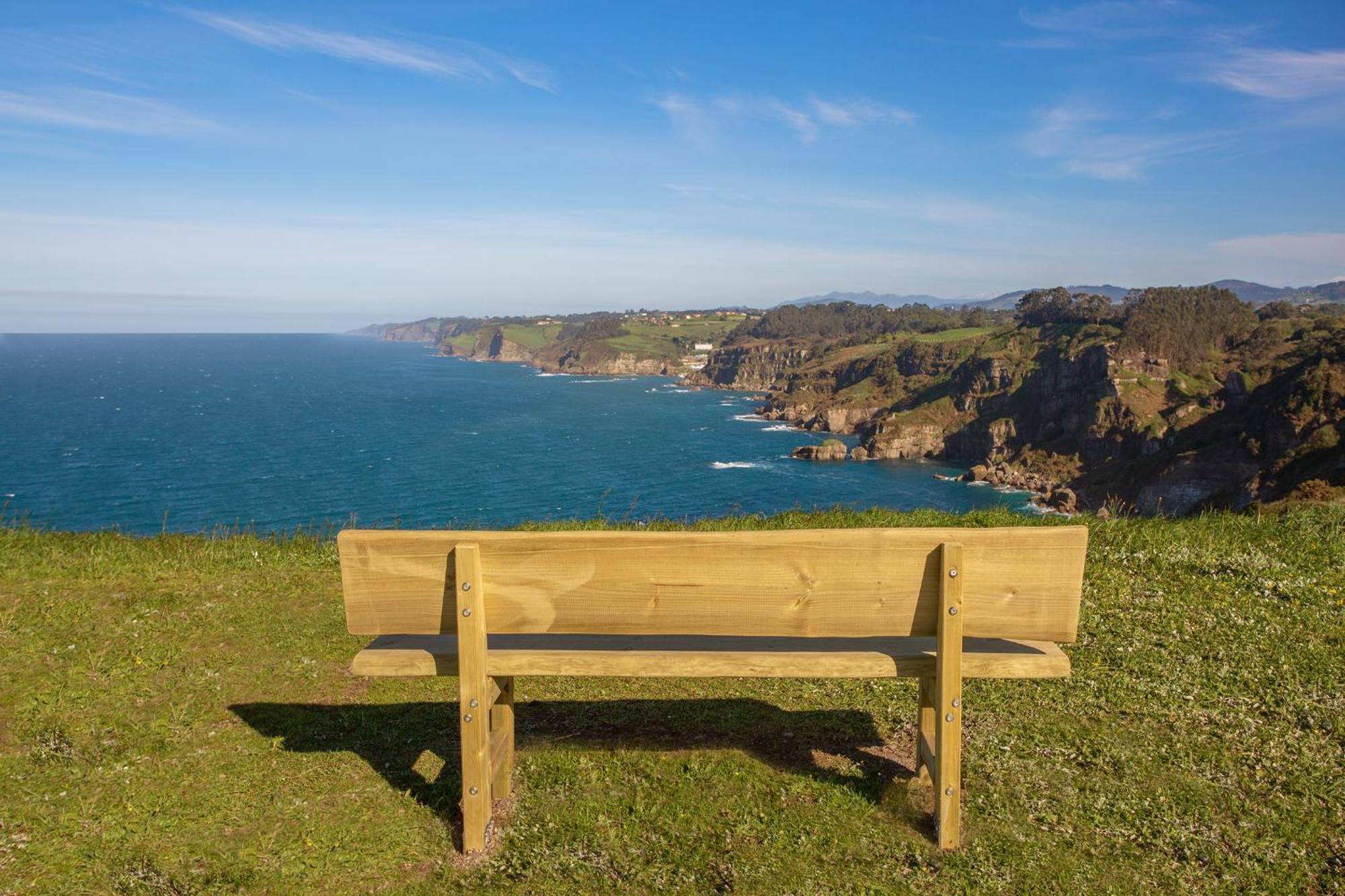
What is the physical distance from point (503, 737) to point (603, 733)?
103 cm

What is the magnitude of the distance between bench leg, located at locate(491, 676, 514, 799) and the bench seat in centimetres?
46

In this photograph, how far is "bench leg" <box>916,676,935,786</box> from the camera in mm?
4492

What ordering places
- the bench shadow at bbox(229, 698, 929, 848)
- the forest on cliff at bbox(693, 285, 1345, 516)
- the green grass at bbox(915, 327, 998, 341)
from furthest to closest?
1. the green grass at bbox(915, 327, 998, 341)
2. the forest on cliff at bbox(693, 285, 1345, 516)
3. the bench shadow at bbox(229, 698, 929, 848)

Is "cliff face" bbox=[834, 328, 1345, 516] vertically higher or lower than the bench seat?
lower

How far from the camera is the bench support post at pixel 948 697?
3.86 meters

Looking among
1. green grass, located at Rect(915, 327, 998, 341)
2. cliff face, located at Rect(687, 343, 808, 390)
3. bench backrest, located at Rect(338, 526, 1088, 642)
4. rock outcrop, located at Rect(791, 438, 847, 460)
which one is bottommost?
rock outcrop, located at Rect(791, 438, 847, 460)

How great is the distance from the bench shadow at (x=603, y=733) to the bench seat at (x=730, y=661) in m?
0.93

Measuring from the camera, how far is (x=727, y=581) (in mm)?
3975

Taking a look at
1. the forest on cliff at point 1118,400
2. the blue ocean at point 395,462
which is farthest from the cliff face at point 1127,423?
the blue ocean at point 395,462

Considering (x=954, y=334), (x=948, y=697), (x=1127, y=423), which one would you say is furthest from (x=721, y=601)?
(x=954, y=334)

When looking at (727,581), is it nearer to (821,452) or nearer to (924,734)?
(924,734)

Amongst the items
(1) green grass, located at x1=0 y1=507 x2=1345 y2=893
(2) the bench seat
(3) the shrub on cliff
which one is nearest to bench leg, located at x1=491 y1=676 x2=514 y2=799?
(1) green grass, located at x1=0 y1=507 x2=1345 y2=893

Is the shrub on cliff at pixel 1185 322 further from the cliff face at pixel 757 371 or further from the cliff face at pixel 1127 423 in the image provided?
the cliff face at pixel 757 371

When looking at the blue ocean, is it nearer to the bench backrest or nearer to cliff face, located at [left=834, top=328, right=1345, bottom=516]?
cliff face, located at [left=834, top=328, right=1345, bottom=516]
